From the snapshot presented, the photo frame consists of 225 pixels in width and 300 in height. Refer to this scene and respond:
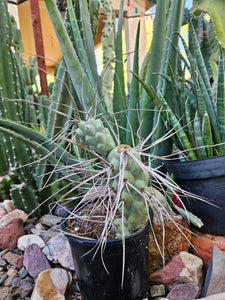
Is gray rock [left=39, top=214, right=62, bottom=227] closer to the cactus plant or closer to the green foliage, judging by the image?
the cactus plant

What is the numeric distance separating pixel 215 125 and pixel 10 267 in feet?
2.79

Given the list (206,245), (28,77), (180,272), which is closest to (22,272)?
(180,272)

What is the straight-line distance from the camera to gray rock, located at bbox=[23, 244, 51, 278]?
2.71 feet

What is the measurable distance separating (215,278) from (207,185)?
0.27 meters

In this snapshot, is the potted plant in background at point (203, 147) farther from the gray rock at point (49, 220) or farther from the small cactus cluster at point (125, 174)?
the gray rock at point (49, 220)

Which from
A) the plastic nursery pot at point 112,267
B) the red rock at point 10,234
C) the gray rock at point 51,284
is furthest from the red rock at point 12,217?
the plastic nursery pot at point 112,267

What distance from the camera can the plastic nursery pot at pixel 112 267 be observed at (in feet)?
2.13

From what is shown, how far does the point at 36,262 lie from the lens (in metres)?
0.84

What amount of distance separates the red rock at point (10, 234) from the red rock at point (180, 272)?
1.64 feet

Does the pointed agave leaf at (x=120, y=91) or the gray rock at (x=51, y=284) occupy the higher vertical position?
the pointed agave leaf at (x=120, y=91)

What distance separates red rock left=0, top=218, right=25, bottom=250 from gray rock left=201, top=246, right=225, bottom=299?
647 mm

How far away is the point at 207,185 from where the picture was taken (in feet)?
2.82

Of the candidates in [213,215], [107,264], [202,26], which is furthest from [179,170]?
[202,26]

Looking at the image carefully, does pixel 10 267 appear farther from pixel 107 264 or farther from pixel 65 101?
pixel 65 101
